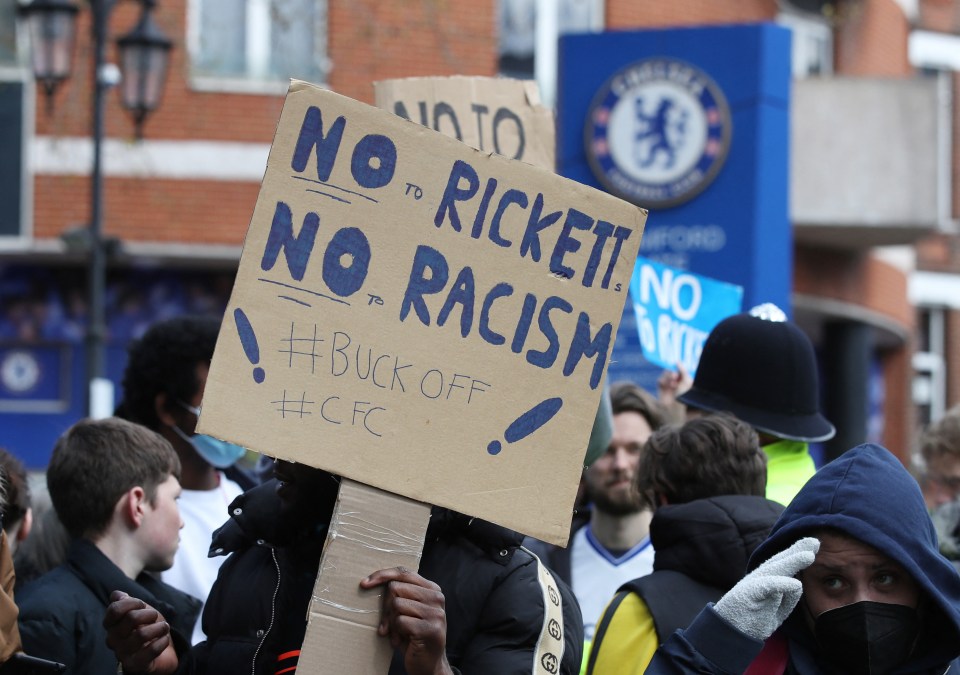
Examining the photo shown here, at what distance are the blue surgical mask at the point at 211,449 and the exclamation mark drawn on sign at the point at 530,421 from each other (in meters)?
1.99

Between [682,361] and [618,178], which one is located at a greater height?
[618,178]

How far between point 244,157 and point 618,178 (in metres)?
5.42

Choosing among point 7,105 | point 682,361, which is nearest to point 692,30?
point 682,361

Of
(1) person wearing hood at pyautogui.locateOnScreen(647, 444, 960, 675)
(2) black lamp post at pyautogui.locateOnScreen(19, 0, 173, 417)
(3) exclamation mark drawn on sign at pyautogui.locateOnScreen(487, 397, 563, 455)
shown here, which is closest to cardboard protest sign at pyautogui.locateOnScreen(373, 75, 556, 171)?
(3) exclamation mark drawn on sign at pyautogui.locateOnScreen(487, 397, 563, 455)

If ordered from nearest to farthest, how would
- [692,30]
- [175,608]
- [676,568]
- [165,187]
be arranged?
1. [676,568]
2. [175,608]
3. [692,30]
4. [165,187]

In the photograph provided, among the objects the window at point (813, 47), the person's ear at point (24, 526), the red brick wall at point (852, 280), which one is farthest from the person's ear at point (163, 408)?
the window at point (813, 47)

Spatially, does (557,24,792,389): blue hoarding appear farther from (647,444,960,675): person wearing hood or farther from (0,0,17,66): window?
(0,0,17,66): window

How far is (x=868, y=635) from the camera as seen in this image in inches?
109

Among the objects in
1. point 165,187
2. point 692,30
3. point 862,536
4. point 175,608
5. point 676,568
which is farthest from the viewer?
point 165,187

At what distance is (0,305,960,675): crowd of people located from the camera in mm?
2791

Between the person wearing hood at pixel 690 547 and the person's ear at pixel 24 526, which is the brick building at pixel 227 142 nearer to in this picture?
the person's ear at pixel 24 526

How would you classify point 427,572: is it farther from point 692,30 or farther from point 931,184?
point 931,184

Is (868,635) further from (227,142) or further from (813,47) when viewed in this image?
(813,47)

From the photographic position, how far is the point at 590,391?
2.96 metres
